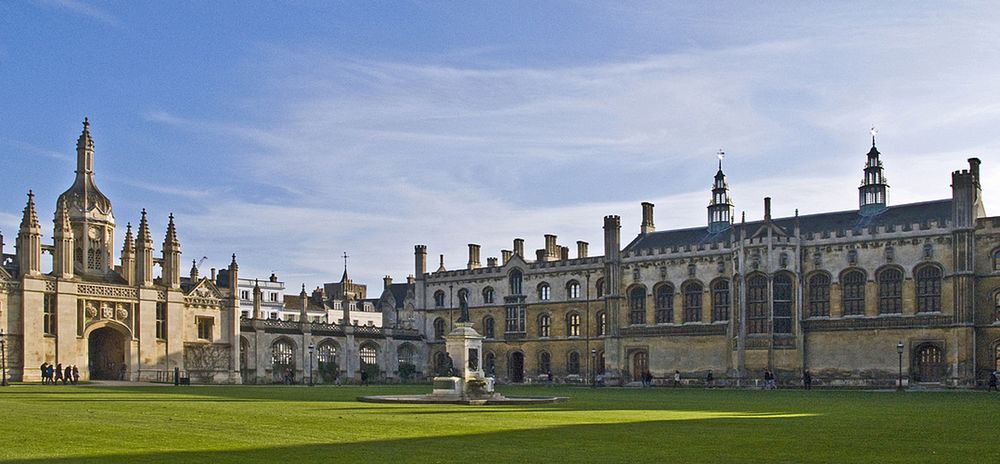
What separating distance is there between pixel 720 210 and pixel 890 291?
1341cm

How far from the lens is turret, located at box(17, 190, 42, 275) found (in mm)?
53562

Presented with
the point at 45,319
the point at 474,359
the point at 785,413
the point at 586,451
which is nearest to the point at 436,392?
the point at 474,359

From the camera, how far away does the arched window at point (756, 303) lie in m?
62.3

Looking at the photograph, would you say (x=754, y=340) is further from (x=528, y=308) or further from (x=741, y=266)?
(x=528, y=308)

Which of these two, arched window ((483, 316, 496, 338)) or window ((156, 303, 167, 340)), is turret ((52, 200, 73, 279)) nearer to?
window ((156, 303, 167, 340))

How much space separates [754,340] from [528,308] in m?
18.3

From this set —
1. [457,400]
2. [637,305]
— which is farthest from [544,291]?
[457,400]

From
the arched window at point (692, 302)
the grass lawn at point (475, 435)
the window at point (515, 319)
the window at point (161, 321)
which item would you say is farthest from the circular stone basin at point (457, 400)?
the window at point (515, 319)

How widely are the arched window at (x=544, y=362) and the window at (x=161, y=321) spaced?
25.4 metres

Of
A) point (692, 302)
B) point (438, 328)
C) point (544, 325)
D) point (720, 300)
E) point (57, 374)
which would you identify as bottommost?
point (57, 374)

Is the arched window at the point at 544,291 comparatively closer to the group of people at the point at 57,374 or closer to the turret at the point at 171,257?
the turret at the point at 171,257

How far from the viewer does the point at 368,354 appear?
76.1 meters

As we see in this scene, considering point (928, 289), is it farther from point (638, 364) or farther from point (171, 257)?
point (171, 257)

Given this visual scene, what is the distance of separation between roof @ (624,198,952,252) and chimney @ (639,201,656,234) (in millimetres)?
688
